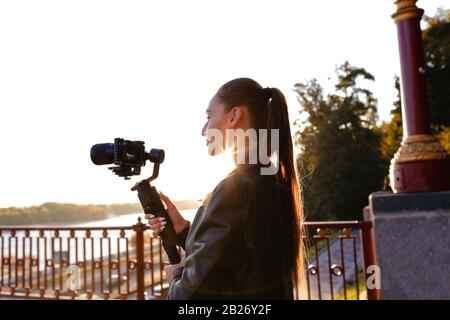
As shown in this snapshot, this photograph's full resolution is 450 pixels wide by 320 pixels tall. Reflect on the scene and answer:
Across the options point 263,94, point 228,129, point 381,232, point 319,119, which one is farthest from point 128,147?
point 319,119

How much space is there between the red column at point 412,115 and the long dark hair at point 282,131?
2.76 m

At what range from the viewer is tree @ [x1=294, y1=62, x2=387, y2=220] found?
2652 centimetres

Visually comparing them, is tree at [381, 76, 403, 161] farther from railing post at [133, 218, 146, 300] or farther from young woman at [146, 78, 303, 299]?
young woman at [146, 78, 303, 299]

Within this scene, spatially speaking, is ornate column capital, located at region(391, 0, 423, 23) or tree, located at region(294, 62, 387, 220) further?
tree, located at region(294, 62, 387, 220)

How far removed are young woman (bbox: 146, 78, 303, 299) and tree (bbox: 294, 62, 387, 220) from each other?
77.9 feet

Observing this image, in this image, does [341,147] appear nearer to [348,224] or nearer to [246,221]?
[348,224]

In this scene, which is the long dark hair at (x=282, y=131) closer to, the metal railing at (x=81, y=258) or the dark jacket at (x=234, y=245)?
the dark jacket at (x=234, y=245)

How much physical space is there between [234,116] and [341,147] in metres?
27.1

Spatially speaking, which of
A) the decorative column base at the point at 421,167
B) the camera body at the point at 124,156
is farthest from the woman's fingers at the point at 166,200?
the decorative column base at the point at 421,167

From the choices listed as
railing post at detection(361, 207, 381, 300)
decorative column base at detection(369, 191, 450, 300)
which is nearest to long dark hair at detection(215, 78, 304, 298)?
decorative column base at detection(369, 191, 450, 300)

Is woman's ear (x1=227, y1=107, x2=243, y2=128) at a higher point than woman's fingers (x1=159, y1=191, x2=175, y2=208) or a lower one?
higher

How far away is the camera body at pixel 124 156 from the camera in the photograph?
1.68 meters

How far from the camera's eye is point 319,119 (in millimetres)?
29406
